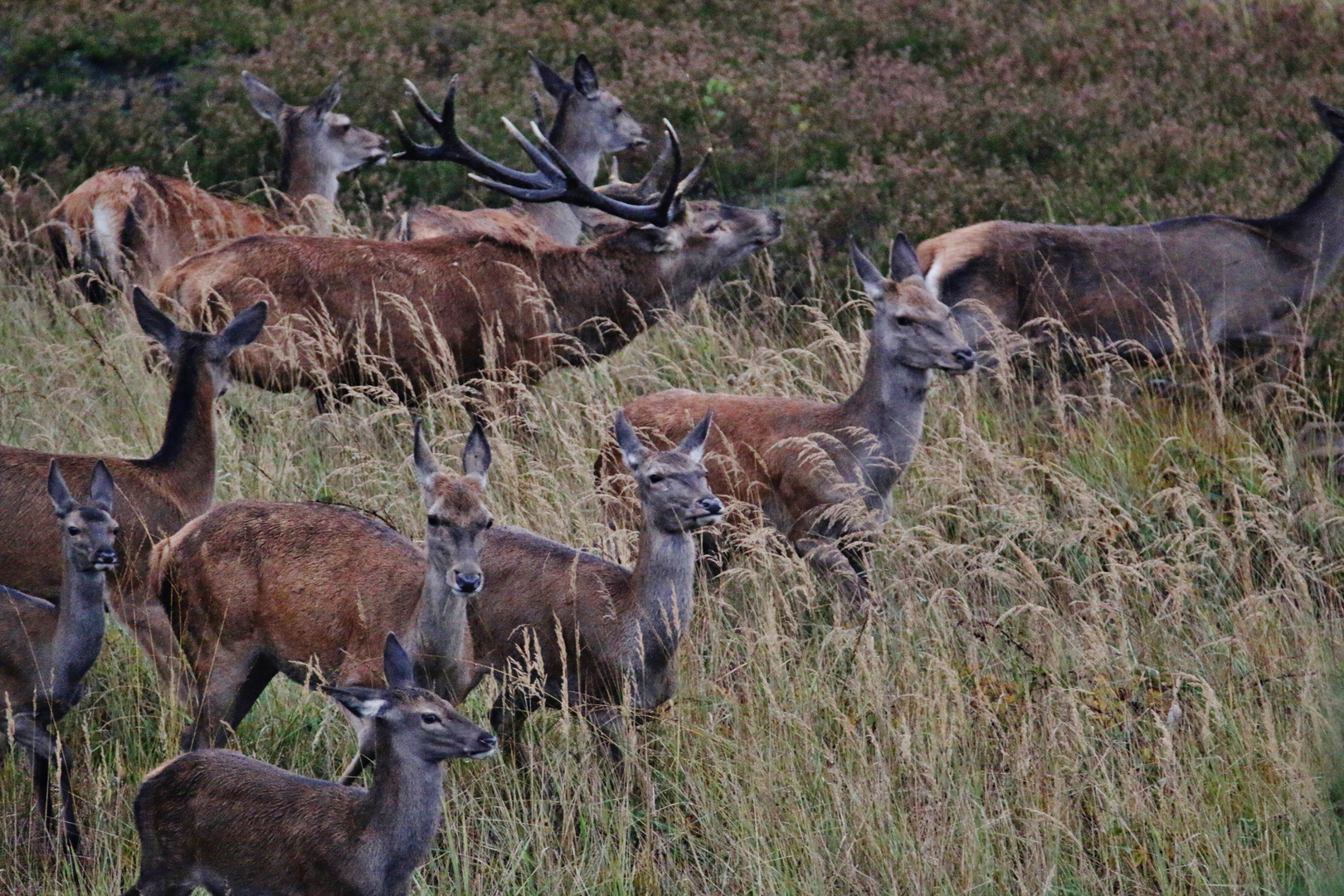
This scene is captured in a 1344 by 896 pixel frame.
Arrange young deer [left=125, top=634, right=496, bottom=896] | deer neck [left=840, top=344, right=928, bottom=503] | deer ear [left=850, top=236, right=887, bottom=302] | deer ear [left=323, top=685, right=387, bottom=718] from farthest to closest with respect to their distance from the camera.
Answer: deer ear [left=850, top=236, right=887, bottom=302]
deer neck [left=840, top=344, right=928, bottom=503]
young deer [left=125, top=634, right=496, bottom=896]
deer ear [left=323, top=685, right=387, bottom=718]

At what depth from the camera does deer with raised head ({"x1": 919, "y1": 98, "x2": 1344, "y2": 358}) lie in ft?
30.6

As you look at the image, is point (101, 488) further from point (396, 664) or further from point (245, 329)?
point (396, 664)

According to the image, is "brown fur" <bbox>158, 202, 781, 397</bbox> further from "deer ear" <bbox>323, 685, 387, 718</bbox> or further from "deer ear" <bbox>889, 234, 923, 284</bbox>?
"deer ear" <bbox>323, 685, 387, 718</bbox>

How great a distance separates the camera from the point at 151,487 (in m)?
6.66

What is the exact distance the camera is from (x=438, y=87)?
545 inches

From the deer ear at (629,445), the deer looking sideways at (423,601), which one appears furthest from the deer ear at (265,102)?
the deer ear at (629,445)

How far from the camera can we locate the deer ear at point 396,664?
15.8ft

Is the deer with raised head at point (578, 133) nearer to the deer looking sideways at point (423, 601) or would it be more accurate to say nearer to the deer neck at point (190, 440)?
the deer neck at point (190, 440)

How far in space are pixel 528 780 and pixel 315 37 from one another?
10.3 meters

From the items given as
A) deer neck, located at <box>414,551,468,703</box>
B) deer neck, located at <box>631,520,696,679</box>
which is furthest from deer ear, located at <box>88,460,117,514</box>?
deer neck, located at <box>631,520,696,679</box>

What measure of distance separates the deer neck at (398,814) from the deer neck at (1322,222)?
674 centimetres

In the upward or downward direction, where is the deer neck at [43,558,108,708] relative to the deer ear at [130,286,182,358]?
downward

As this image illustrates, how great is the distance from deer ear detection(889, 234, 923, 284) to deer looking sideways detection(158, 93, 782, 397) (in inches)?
46.2

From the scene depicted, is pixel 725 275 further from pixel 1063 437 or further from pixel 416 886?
pixel 416 886
